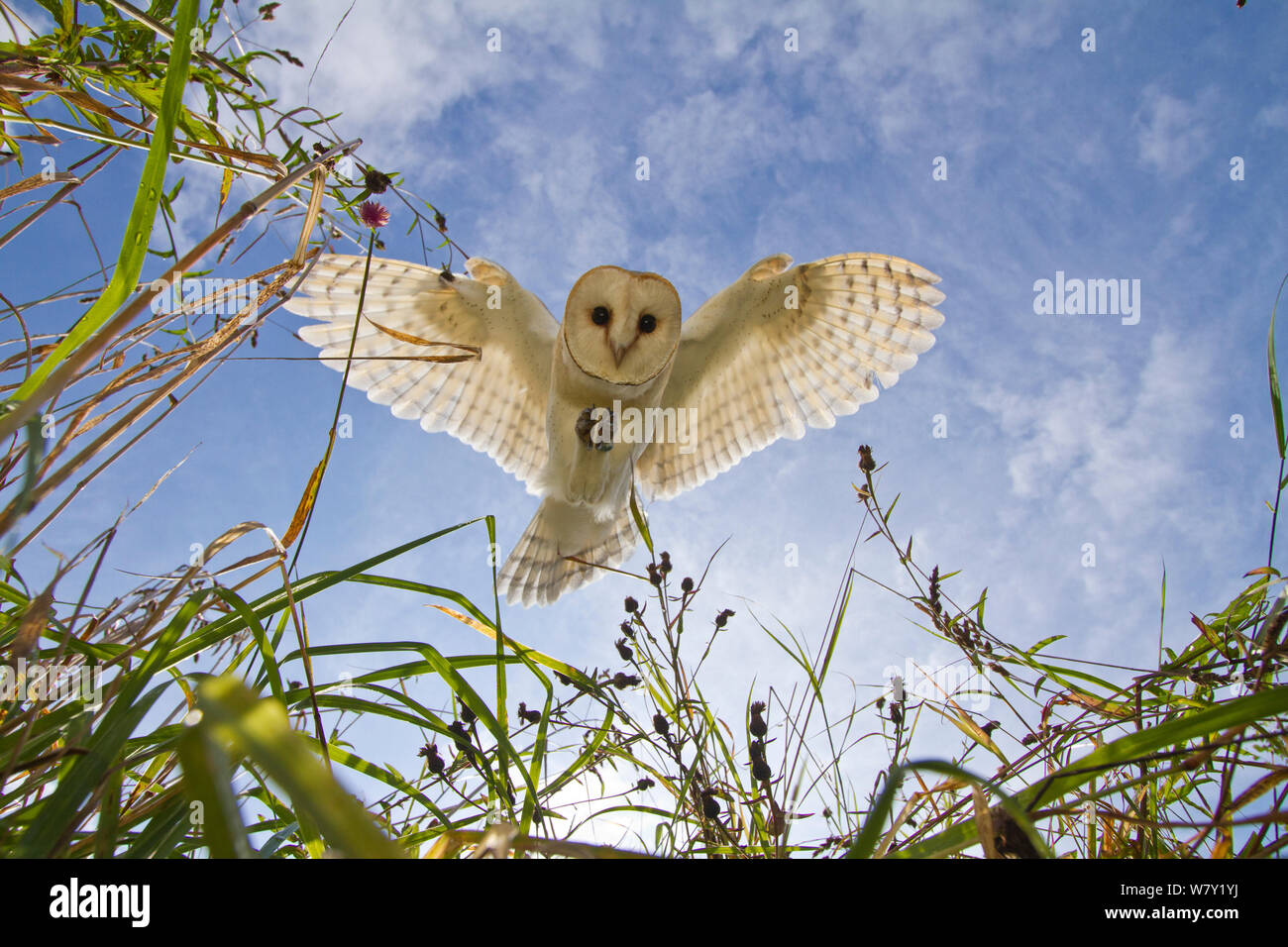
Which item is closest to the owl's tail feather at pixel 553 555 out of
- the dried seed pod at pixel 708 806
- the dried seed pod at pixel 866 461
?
the dried seed pod at pixel 866 461

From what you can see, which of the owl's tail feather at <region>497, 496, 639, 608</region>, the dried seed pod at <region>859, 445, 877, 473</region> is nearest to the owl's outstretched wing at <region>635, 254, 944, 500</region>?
the owl's tail feather at <region>497, 496, 639, 608</region>

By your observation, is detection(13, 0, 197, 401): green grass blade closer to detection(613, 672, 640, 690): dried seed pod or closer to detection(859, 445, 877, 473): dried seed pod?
detection(613, 672, 640, 690): dried seed pod

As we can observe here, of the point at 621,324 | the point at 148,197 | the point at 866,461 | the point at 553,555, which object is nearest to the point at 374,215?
the point at 148,197

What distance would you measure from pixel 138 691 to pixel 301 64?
6.26 ft

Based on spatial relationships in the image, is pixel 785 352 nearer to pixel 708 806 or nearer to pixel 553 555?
pixel 553 555

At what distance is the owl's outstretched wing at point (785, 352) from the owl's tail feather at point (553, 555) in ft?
1.37

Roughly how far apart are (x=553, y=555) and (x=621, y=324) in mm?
1516

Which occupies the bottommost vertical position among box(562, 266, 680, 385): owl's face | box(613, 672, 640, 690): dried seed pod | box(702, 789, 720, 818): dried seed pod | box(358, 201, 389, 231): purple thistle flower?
box(702, 789, 720, 818): dried seed pod

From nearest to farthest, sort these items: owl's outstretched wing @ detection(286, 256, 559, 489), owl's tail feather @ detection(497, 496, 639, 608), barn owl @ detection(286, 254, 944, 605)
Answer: barn owl @ detection(286, 254, 944, 605), owl's outstretched wing @ detection(286, 256, 559, 489), owl's tail feather @ detection(497, 496, 639, 608)

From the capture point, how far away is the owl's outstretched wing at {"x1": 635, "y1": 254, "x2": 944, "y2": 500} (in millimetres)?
3555

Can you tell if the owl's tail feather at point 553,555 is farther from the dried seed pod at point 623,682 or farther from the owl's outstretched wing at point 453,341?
the dried seed pod at point 623,682
